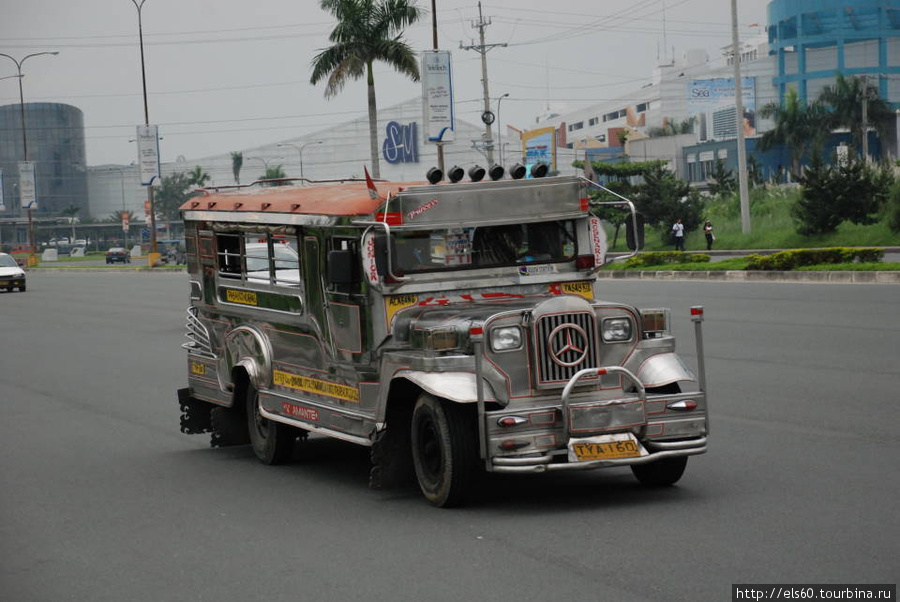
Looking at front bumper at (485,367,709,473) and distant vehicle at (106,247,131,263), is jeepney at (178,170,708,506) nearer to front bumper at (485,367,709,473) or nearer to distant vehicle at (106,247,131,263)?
front bumper at (485,367,709,473)

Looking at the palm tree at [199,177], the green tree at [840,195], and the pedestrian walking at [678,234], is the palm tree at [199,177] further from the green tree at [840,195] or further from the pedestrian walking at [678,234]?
the green tree at [840,195]

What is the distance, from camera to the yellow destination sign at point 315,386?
9539mm

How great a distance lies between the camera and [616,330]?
8.63 metres

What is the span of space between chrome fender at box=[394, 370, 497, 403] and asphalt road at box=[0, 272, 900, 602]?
0.76 m

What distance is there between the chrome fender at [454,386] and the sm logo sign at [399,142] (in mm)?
105654

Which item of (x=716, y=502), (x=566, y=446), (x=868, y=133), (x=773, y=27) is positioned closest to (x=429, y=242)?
(x=566, y=446)

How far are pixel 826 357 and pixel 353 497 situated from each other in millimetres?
8704

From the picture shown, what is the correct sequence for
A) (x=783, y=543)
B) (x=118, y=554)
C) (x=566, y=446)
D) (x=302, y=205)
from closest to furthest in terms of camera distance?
1. (x=783, y=543)
2. (x=118, y=554)
3. (x=566, y=446)
4. (x=302, y=205)

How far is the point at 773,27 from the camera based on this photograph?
390ft

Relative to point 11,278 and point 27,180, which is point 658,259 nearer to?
point 11,278

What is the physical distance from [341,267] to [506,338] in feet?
5.00

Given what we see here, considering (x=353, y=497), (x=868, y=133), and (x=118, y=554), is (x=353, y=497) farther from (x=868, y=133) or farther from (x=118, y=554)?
(x=868, y=133)

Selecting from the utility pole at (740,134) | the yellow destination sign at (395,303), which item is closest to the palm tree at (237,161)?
the utility pole at (740,134)

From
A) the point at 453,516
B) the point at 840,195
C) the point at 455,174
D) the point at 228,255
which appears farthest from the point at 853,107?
the point at 453,516
